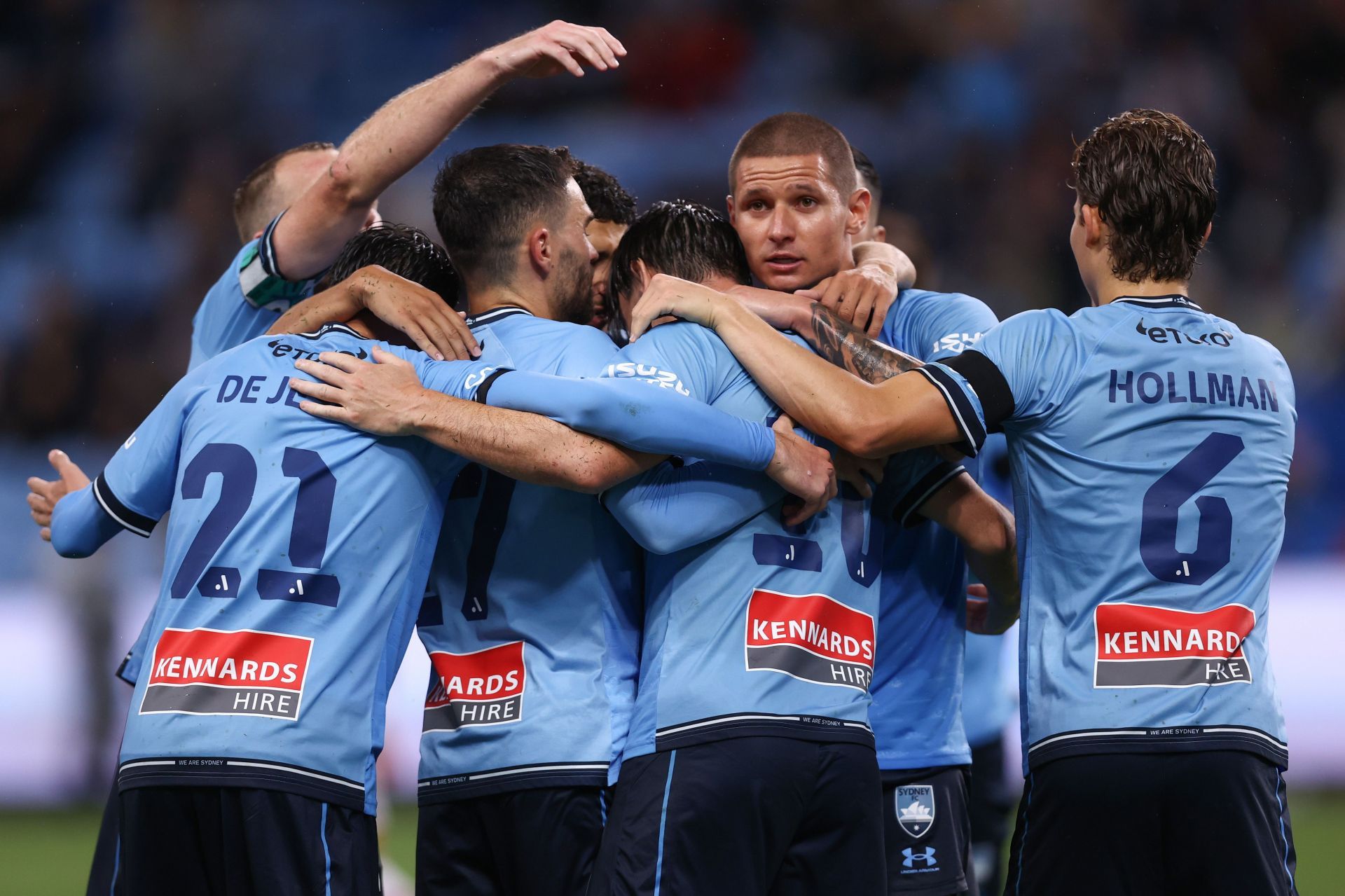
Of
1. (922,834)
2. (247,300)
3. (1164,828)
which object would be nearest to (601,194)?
(247,300)

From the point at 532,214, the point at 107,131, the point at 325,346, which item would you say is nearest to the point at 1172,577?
the point at 532,214

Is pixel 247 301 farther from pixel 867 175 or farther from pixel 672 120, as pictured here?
pixel 672 120

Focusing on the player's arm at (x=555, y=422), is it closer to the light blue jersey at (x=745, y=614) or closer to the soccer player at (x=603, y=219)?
the light blue jersey at (x=745, y=614)

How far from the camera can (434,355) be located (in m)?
3.90

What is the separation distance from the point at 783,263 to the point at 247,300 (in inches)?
76.5

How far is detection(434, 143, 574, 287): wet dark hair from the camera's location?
4.11 metres

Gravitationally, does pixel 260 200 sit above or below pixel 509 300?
above

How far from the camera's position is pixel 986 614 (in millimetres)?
4699

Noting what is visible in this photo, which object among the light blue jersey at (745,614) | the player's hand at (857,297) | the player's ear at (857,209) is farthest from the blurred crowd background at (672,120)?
the light blue jersey at (745,614)

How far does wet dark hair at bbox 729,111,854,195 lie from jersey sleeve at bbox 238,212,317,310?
158 centimetres

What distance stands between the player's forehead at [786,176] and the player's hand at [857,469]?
1.06 meters

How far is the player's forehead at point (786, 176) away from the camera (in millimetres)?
4465

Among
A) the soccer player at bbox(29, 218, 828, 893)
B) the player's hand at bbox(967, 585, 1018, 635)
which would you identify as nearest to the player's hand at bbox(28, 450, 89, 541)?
the soccer player at bbox(29, 218, 828, 893)

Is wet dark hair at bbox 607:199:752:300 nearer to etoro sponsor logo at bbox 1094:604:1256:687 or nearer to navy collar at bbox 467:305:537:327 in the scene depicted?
navy collar at bbox 467:305:537:327
